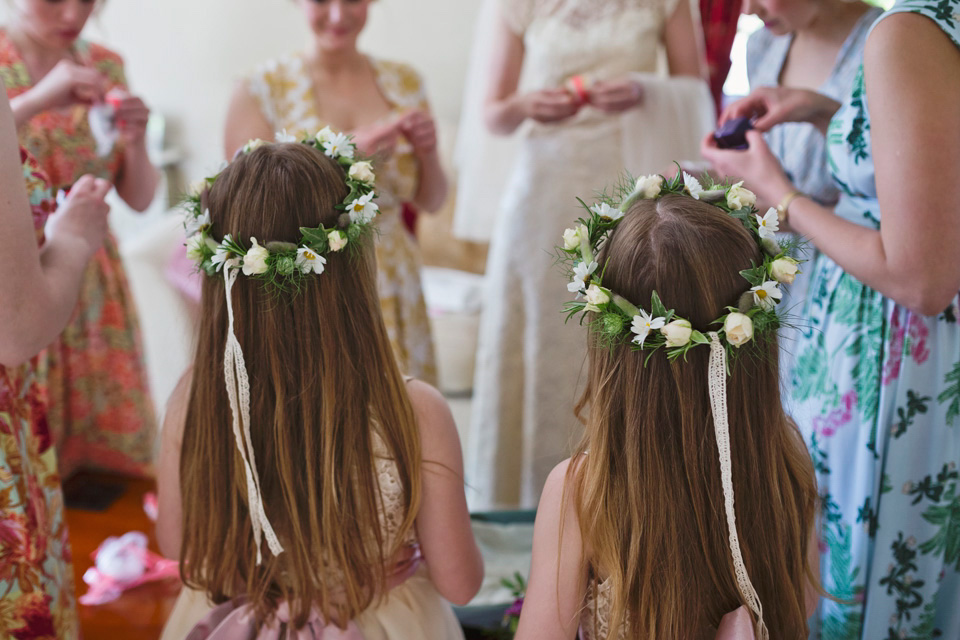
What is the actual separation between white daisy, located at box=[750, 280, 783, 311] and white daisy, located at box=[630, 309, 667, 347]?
11 centimetres

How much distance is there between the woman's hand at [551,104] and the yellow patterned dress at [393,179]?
11.1 inches

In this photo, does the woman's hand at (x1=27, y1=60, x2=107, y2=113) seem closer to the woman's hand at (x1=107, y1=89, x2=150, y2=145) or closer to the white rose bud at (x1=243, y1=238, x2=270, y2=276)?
the woman's hand at (x1=107, y1=89, x2=150, y2=145)

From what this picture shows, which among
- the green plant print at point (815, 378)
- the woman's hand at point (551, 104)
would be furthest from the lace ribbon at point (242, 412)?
the woman's hand at point (551, 104)

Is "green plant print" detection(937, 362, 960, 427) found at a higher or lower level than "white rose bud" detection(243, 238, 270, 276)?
lower

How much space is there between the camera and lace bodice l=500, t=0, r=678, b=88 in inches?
85.7

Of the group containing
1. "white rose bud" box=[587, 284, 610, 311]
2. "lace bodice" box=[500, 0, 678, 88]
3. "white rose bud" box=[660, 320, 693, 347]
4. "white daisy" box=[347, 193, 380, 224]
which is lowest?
"white rose bud" box=[660, 320, 693, 347]

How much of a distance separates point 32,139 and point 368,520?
1.32m

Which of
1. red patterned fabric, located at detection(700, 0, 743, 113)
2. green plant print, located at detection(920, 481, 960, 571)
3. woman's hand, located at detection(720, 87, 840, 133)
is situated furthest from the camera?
red patterned fabric, located at detection(700, 0, 743, 113)

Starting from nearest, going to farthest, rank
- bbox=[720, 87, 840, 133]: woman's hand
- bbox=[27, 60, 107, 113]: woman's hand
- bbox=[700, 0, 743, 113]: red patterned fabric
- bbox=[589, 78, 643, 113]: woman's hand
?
1. bbox=[720, 87, 840, 133]: woman's hand
2. bbox=[27, 60, 107, 113]: woman's hand
3. bbox=[589, 78, 643, 113]: woman's hand
4. bbox=[700, 0, 743, 113]: red patterned fabric

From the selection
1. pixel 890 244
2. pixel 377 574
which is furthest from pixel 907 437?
pixel 377 574

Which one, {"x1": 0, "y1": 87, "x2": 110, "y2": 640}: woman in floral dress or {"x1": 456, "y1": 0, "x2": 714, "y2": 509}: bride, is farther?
{"x1": 456, "y1": 0, "x2": 714, "y2": 509}: bride

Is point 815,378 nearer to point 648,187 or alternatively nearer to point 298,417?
point 648,187

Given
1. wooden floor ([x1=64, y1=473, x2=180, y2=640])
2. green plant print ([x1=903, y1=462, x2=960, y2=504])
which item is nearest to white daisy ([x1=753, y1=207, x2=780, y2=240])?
green plant print ([x1=903, y1=462, x2=960, y2=504])

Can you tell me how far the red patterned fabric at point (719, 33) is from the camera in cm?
317
